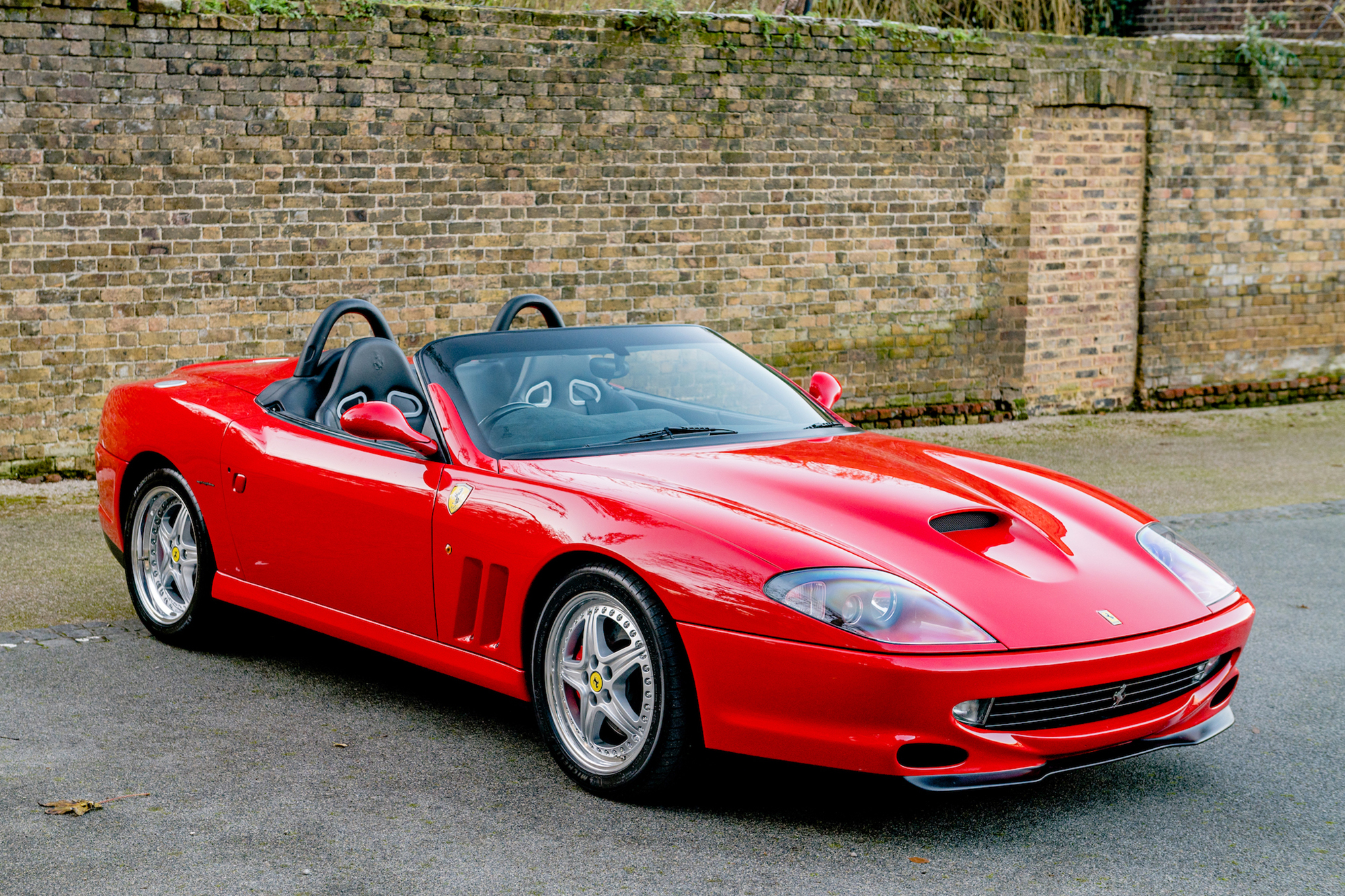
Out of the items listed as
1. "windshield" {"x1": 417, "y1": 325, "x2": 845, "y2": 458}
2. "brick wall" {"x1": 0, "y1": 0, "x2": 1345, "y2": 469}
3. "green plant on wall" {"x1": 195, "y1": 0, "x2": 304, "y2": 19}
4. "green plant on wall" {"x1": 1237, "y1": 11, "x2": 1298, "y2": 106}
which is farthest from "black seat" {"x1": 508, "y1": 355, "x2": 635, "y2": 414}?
"green plant on wall" {"x1": 1237, "y1": 11, "x2": 1298, "y2": 106}

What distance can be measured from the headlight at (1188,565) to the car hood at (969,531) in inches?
2.1

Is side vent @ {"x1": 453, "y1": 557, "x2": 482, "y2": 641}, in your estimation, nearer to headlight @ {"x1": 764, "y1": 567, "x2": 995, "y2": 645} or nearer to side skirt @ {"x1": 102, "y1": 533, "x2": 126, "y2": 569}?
headlight @ {"x1": 764, "y1": 567, "x2": 995, "y2": 645}

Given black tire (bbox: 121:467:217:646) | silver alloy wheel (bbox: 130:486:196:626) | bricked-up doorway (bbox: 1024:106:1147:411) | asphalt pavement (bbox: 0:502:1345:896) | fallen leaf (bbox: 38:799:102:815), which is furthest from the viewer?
bricked-up doorway (bbox: 1024:106:1147:411)

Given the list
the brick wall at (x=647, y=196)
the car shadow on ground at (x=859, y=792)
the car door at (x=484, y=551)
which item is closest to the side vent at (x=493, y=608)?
the car door at (x=484, y=551)

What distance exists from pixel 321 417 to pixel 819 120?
707 centimetres

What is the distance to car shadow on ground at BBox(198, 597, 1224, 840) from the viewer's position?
3.74 m

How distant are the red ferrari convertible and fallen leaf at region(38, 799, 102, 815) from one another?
40.2 inches

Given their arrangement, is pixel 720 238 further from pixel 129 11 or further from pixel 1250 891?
pixel 1250 891

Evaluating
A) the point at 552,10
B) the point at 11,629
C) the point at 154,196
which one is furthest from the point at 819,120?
the point at 11,629

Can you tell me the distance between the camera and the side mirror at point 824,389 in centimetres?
524

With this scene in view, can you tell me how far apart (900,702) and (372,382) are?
250cm

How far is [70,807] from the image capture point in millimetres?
3770

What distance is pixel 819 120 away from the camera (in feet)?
36.6

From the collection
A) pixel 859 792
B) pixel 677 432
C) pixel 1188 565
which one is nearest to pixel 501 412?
pixel 677 432
